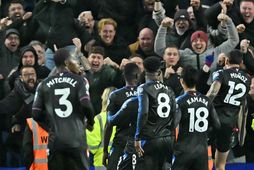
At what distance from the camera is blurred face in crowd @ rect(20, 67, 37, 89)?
15.8 m

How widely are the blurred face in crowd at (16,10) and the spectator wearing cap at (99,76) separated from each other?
226 centimetres

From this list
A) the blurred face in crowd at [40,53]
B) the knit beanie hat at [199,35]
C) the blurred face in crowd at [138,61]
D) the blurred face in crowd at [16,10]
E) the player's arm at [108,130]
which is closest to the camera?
the player's arm at [108,130]

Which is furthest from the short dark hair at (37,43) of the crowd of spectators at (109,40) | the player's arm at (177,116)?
the player's arm at (177,116)

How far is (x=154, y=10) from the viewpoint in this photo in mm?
17375

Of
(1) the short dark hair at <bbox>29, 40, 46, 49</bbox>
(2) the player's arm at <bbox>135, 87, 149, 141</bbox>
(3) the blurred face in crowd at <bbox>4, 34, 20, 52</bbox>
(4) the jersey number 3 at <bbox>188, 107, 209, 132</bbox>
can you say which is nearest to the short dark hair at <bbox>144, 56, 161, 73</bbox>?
(2) the player's arm at <bbox>135, 87, 149, 141</bbox>

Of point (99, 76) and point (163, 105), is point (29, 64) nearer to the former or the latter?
point (99, 76)

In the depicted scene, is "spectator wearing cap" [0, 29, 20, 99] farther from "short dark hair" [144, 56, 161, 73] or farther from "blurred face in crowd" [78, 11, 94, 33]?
"short dark hair" [144, 56, 161, 73]

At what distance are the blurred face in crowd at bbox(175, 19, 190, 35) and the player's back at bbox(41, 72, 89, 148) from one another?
486 cm

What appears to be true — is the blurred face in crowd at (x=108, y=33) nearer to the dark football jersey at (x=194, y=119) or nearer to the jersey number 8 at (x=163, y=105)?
the dark football jersey at (x=194, y=119)

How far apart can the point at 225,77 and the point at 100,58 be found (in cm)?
245

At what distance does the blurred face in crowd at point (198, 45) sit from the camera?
54.3 ft

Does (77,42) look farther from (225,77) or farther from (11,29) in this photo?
(225,77)

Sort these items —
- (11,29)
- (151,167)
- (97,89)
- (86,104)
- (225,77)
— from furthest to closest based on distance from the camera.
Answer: (11,29), (97,89), (225,77), (151,167), (86,104)

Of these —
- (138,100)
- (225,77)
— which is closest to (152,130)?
(138,100)
